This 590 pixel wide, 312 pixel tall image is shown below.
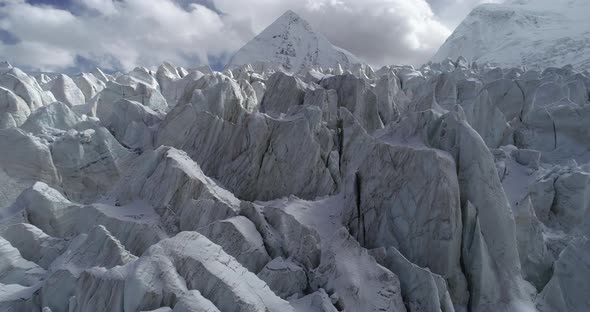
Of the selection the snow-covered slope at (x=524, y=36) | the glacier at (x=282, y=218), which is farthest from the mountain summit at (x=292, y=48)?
the glacier at (x=282, y=218)

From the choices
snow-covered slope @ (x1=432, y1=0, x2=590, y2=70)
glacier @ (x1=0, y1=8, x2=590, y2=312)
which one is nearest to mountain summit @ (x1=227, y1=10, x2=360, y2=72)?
snow-covered slope @ (x1=432, y1=0, x2=590, y2=70)

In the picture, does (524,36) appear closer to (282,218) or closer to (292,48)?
(292,48)

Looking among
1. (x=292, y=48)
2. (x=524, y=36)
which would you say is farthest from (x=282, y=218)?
(x=524, y=36)

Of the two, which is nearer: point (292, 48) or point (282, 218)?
point (282, 218)

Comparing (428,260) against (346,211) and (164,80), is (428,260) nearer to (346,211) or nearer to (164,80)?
(346,211)

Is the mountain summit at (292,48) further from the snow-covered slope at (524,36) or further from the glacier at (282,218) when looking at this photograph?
the glacier at (282,218)

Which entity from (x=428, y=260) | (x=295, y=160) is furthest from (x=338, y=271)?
(x=295, y=160)
